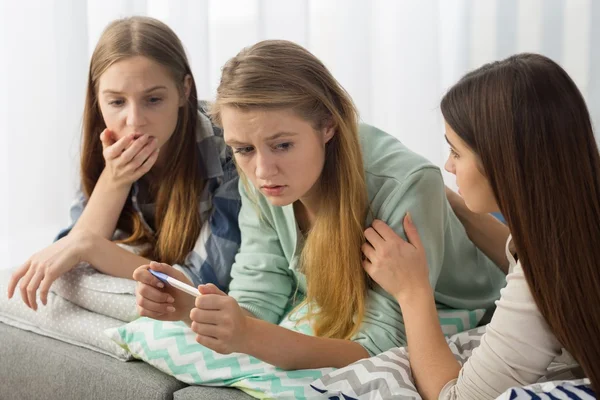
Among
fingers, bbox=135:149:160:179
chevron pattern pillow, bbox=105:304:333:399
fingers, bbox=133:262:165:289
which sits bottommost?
chevron pattern pillow, bbox=105:304:333:399

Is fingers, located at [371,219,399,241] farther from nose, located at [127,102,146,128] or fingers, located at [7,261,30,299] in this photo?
fingers, located at [7,261,30,299]

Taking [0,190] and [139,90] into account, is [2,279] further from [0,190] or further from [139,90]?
[0,190]

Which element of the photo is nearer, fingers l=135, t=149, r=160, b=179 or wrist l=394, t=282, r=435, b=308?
wrist l=394, t=282, r=435, b=308

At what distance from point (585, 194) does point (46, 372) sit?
1073 millimetres

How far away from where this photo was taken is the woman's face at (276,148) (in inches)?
58.6

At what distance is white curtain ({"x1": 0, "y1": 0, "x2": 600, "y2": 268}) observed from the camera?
8.76 feet

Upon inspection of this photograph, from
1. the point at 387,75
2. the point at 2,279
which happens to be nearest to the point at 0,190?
the point at 2,279

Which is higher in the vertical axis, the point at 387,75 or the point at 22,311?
the point at 387,75

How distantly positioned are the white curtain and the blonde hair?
117 cm

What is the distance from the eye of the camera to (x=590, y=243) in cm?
122

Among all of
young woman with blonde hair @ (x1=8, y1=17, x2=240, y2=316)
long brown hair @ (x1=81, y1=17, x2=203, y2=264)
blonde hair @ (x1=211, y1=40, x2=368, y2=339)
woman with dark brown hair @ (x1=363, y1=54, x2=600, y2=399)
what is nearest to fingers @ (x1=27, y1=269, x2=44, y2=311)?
young woman with blonde hair @ (x1=8, y1=17, x2=240, y2=316)

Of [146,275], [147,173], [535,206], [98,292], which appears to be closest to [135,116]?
[147,173]

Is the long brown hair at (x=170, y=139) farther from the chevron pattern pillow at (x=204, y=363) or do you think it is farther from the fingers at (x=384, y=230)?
the fingers at (x=384, y=230)

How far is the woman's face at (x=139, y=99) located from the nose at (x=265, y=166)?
1.45 ft
